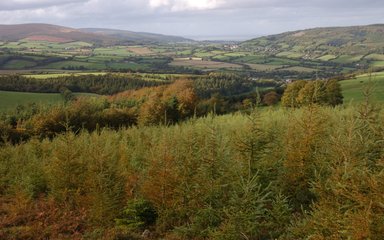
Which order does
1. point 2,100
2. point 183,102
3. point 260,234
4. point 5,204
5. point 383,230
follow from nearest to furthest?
point 383,230 < point 260,234 < point 5,204 < point 183,102 < point 2,100

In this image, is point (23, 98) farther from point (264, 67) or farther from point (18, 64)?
point (264, 67)

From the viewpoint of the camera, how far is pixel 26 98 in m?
77.7

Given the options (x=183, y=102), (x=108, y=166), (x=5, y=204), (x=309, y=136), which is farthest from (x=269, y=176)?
(x=183, y=102)

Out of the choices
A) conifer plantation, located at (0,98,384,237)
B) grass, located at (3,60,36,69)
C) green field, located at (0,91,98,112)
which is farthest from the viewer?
grass, located at (3,60,36,69)

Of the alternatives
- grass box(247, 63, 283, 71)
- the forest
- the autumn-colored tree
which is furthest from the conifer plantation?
grass box(247, 63, 283, 71)

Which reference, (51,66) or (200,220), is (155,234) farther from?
(51,66)

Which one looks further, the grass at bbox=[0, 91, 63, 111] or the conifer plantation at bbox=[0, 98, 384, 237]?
the grass at bbox=[0, 91, 63, 111]

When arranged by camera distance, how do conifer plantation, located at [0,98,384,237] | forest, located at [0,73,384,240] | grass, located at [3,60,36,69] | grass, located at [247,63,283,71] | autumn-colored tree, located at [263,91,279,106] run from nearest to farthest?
forest, located at [0,73,384,240] → conifer plantation, located at [0,98,384,237] → autumn-colored tree, located at [263,91,279,106] → grass, located at [3,60,36,69] → grass, located at [247,63,283,71]

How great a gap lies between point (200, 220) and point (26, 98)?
73.3 meters

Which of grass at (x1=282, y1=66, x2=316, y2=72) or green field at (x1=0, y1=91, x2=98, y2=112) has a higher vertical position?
grass at (x1=282, y1=66, x2=316, y2=72)

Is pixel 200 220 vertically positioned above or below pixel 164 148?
below

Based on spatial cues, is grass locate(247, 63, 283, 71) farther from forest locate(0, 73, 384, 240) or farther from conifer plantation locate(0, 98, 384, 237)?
conifer plantation locate(0, 98, 384, 237)

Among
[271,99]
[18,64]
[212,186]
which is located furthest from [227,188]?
[18,64]

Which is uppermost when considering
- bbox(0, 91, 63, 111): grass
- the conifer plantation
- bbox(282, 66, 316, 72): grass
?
the conifer plantation
